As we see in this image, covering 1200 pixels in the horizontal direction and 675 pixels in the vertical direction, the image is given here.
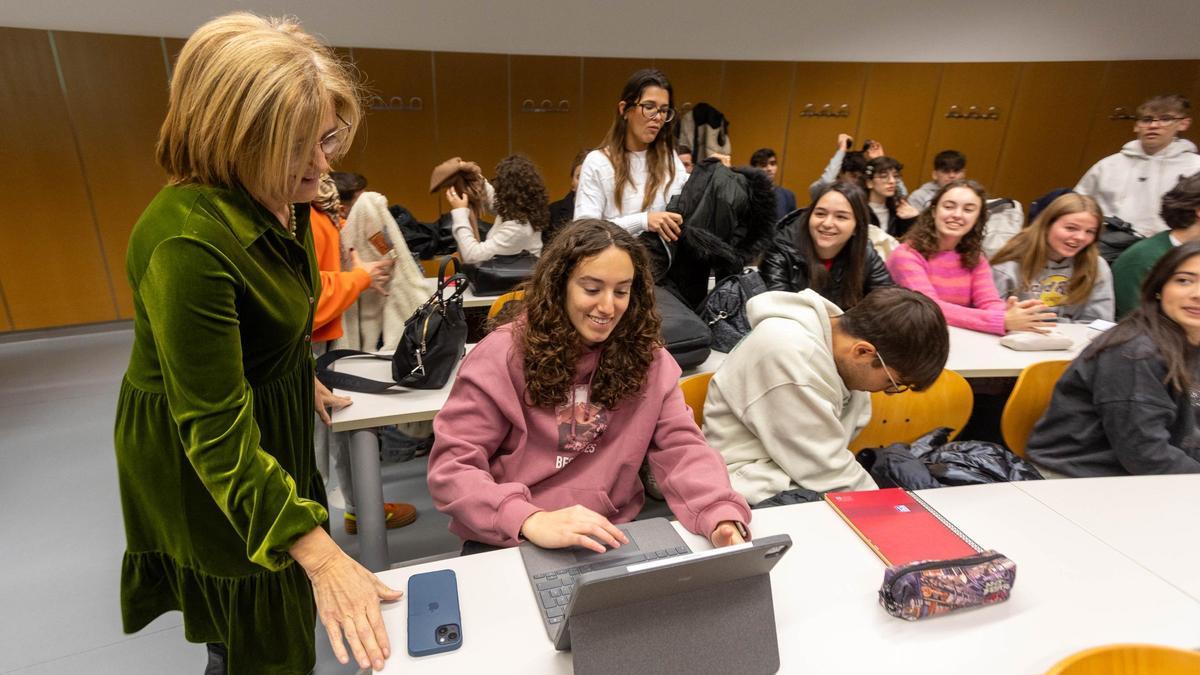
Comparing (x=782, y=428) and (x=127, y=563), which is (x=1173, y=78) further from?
(x=127, y=563)

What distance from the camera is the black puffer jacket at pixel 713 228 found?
8.27ft

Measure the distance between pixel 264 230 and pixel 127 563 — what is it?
2.28 feet

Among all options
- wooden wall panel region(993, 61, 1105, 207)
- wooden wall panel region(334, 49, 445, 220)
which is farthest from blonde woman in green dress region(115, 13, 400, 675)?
wooden wall panel region(993, 61, 1105, 207)

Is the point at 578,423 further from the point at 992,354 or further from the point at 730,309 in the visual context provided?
the point at 992,354

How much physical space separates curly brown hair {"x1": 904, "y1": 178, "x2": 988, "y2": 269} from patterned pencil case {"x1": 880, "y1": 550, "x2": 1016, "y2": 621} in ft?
7.12

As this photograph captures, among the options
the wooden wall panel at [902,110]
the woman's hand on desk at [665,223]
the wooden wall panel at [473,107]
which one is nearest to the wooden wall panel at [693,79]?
the wooden wall panel at [473,107]

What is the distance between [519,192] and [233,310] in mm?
2470

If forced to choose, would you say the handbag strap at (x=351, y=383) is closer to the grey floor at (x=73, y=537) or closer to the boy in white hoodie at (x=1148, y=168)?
the grey floor at (x=73, y=537)

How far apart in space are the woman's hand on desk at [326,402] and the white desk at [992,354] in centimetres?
203

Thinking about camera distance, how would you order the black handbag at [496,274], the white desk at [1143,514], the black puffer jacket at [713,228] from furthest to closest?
1. the black handbag at [496,274]
2. the black puffer jacket at [713,228]
3. the white desk at [1143,514]

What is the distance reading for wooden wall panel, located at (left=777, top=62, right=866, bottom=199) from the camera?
5.70 m

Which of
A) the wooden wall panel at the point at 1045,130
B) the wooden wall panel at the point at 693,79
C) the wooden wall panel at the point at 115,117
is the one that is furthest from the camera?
the wooden wall panel at the point at 1045,130

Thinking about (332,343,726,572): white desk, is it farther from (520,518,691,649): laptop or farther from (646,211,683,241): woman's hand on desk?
(646,211,683,241): woman's hand on desk

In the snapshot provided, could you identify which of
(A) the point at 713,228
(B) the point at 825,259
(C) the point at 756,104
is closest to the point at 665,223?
(A) the point at 713,228
